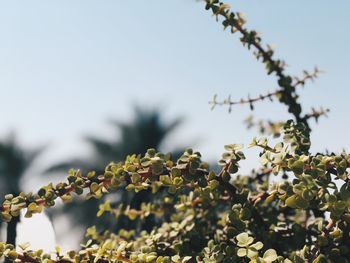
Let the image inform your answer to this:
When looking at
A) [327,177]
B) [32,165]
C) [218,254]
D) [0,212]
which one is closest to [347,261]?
[327,177]

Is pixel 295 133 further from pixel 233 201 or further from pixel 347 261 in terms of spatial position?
pixel 347 261

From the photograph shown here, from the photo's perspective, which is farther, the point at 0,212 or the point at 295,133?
the point at 295,133

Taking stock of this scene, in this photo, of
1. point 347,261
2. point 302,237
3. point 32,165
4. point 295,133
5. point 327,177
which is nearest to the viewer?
point 327,177

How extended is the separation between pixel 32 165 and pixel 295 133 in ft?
23.2

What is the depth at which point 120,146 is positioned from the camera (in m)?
9.09

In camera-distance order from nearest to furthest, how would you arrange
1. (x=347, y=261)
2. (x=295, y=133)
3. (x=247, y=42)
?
(x=347, y=261)
(x=295, y=133)
(x=247, y=42)

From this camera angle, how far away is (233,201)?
2.42 metres

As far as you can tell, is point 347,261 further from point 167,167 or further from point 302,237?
point 167,167

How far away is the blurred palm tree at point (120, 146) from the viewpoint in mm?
8734

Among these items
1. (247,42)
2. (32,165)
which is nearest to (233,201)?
(247,42)

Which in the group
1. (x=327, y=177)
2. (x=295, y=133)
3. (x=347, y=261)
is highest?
(x=295, y=133)

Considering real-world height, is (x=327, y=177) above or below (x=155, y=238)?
below

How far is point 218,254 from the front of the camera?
2.02 metres

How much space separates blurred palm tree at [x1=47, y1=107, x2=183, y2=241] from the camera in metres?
8.73
